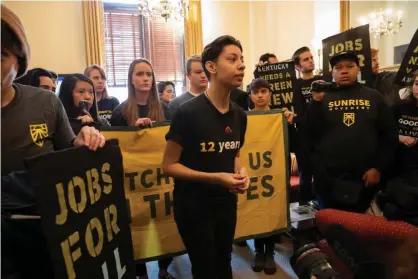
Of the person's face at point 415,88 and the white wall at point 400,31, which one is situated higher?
the white wall at point 400,31

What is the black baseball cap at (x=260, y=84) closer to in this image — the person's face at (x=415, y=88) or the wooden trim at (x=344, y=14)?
the person's face at (x=415, y=88)

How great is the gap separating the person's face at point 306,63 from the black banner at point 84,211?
2.80m

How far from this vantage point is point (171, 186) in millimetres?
2422

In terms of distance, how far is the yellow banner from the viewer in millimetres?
2322

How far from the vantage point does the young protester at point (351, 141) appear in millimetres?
2283

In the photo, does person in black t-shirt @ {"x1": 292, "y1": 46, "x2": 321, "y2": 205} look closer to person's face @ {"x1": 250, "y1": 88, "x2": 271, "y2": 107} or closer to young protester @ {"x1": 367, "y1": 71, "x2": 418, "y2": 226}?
person's face @ {"x1": 250, "y1": 88, "x2": 271, "y2": 107}

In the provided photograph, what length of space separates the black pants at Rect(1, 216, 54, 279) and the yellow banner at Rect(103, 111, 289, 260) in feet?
4.00

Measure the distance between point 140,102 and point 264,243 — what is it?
151 cm

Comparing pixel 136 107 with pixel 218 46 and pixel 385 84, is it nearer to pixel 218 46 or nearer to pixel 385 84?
pixel 218 46

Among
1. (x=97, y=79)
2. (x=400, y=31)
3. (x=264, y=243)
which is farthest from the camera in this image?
(x=400, y=31)

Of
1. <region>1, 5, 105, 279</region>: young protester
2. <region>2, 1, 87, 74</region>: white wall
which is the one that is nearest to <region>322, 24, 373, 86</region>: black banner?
<region>1, 5, 105, 279</region>: young protester

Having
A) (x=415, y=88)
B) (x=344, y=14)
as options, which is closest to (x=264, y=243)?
(x=415, y=88)

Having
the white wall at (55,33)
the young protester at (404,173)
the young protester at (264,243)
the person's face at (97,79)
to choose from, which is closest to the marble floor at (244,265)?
the young protester at (264,243)

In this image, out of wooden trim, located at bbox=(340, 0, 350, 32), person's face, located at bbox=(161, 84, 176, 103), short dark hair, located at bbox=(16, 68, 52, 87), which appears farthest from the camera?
wooden trim, located at bbox=(340, 0, 350, 32)
